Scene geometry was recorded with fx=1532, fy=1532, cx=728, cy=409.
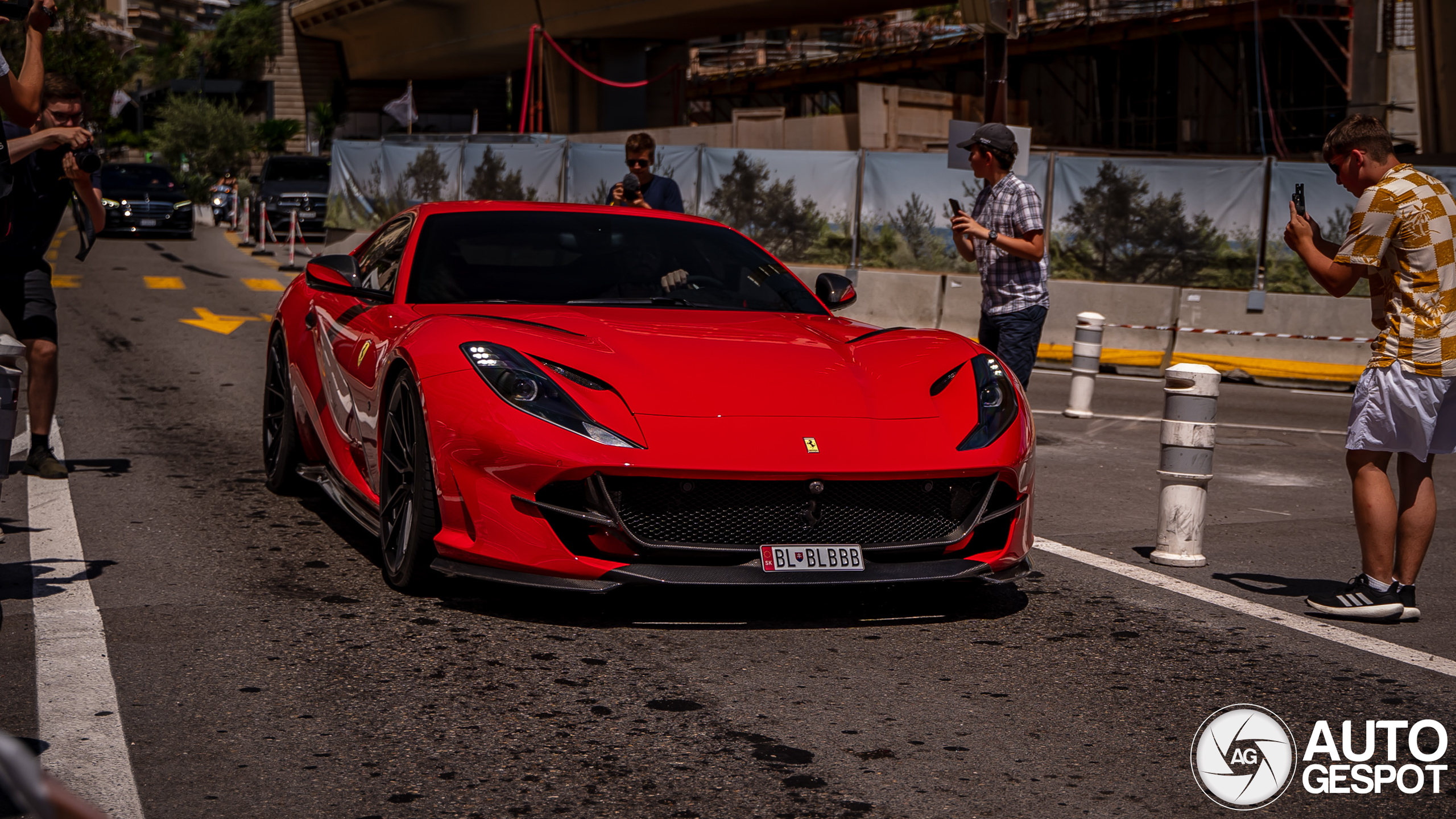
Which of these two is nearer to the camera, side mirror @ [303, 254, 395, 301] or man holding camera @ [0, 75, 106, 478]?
side mirror @ [303, 254, 395, 301]

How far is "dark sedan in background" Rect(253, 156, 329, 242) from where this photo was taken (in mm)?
33594

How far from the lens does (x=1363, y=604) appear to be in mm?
5312

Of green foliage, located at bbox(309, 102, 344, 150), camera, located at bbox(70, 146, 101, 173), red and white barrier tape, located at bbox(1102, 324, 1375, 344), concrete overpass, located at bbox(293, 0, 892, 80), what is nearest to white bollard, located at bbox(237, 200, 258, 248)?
concrete overpass, located at bbox(293, 0, 892, 80)

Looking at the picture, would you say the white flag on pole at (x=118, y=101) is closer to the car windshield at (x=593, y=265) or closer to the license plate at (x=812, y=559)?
the car windshield at (x=593, y=265)

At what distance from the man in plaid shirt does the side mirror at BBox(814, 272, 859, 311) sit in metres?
1.41

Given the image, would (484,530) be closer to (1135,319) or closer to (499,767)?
(499,767)

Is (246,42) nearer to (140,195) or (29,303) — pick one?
(140,195)

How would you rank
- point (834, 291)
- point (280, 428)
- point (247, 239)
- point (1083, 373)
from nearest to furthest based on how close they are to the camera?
1. point (834, 291)
2. point (280, 428)
3. point (1083, 373)
4. point (247, 239)

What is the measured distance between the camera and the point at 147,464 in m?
7.98

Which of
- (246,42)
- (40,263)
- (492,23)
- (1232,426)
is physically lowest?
(1232,426)

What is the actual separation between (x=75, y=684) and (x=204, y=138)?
64984mm

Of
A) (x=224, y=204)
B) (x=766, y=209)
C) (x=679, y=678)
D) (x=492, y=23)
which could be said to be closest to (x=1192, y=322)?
(x=766, y=209)

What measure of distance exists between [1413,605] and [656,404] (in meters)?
2.78

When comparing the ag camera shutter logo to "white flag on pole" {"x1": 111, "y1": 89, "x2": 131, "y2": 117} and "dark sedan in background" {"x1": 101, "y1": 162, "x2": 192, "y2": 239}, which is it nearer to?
"dark sedan in background" {"x1": 101, "y1": 162, "x2": 192, "y2": 239}
